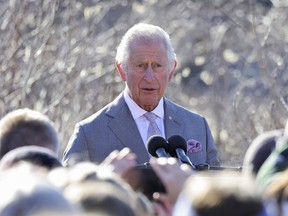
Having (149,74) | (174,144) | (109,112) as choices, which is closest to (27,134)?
(174,144)

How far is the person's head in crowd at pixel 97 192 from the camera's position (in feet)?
15.6

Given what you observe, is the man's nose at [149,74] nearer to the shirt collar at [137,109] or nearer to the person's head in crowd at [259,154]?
the shirt collar at [137,109]

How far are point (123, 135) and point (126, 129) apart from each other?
0.06 m

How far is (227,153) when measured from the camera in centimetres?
1476

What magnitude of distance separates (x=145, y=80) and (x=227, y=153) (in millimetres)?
5583

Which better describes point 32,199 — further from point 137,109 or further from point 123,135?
point 137,109

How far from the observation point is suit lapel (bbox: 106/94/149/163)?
29.0 ft

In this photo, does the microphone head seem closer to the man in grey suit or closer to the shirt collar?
the man in grey suit

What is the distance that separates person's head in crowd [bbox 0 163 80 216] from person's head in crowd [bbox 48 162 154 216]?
3.5 inches

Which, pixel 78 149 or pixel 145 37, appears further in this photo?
pixel 145 37

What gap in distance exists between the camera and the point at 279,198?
207 inches

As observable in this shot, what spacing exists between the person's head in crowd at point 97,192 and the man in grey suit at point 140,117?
3263 mm

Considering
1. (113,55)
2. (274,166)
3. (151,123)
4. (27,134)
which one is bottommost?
(113,55)

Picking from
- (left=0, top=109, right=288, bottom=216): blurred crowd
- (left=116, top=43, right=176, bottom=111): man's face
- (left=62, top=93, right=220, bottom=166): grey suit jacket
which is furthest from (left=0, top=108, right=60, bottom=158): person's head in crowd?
(left=116, top=43, right=176, bottom=111): man's face
